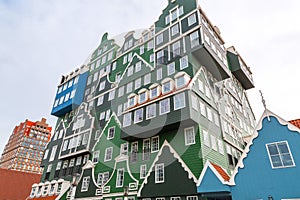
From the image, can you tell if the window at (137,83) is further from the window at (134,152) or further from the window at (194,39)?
the window at (194,39)

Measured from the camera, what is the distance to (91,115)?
37.6 m

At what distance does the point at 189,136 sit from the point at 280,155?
9.31m

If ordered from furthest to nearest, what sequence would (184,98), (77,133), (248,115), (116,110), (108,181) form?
1. (248,115)
2. (77,133)
3. (116,110)
4. (108,181)
5. (184,98)

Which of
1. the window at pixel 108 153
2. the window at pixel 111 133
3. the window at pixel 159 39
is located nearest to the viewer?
the window at pixel 108 153

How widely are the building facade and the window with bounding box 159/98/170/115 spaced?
140m

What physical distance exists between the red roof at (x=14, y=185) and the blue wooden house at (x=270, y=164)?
154 ft

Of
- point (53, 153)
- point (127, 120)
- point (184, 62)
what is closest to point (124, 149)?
point (127, 120)

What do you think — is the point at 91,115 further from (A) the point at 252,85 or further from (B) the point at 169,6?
(A) the point at 252,85

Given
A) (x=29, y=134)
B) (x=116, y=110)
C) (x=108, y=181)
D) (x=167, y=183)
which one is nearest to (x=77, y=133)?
(x=116, y=110)

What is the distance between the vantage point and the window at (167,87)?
25388 mm

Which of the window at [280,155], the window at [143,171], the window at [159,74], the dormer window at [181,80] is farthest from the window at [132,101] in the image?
the window at [280,155]

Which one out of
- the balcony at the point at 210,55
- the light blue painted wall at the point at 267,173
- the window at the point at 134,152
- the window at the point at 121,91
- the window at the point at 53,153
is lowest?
the light blue painted wall at the point at 267,173

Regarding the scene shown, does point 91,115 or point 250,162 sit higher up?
point 91,115

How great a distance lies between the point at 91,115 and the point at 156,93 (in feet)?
53.7
